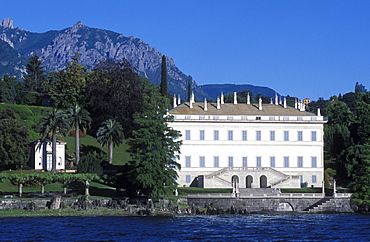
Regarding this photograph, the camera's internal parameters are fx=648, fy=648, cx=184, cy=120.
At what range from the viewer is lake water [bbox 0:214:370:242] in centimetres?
4231

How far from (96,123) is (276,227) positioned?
46.2 m

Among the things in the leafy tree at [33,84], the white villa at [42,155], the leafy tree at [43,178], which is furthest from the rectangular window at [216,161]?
the leafy tree at [33,84]

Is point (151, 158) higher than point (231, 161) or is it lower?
lower

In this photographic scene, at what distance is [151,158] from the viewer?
2303 inches

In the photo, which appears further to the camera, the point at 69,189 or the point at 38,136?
the point at 38,136

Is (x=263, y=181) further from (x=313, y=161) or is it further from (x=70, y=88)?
(x=70, y=88)

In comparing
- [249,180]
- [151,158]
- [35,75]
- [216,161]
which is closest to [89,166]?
[151,158]

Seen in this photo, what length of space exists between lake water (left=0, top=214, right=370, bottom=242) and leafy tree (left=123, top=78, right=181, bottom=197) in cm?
414

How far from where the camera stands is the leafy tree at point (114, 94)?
8638 centimetres

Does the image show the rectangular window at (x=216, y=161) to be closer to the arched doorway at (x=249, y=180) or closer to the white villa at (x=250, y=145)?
the white villa at (x=250, y=145)

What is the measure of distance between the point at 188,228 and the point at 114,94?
4288 cm

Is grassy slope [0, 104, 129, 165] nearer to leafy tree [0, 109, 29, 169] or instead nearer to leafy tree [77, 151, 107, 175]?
leafy tree [77, 151, 107, 175]

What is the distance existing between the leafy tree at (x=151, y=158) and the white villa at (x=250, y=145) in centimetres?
937

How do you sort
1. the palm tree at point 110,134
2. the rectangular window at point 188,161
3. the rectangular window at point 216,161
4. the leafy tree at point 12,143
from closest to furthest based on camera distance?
the leafy tree at point 12,143
the rectangular window at point 188,161
the rectangular window at point 216,161
the palm tree at point 110,134
